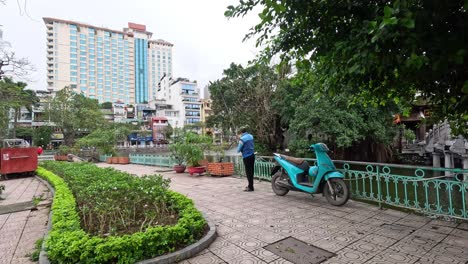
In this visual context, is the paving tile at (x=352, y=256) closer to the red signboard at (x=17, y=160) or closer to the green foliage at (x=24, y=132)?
the red signboard at (x=17, y=160)


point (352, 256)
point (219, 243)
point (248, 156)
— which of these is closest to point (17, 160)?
point (248, 156)

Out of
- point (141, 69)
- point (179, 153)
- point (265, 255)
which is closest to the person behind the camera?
point (265, 255)

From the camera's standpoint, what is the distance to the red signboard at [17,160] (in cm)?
1057

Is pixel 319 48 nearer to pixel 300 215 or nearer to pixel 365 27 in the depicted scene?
pixel 365 27

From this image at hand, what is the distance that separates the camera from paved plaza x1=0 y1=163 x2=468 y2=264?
2721mm

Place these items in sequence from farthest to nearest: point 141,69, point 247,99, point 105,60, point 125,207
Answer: point 141,69, point 105,60, point 247,99, point 125,207

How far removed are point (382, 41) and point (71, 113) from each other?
38.2m

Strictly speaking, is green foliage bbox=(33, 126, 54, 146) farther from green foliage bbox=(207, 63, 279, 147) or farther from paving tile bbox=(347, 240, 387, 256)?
paving tile bbox=(347, 240, 387, 256)

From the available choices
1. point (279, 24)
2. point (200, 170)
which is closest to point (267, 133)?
point (200, 170)

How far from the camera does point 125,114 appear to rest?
191 ft

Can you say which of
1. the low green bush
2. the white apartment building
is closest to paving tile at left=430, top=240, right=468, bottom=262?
the low green bush

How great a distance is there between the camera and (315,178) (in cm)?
484

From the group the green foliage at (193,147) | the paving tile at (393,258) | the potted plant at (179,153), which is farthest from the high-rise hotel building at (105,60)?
the paving tile at (393,258)

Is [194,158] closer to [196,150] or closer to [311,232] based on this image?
[196,150]
